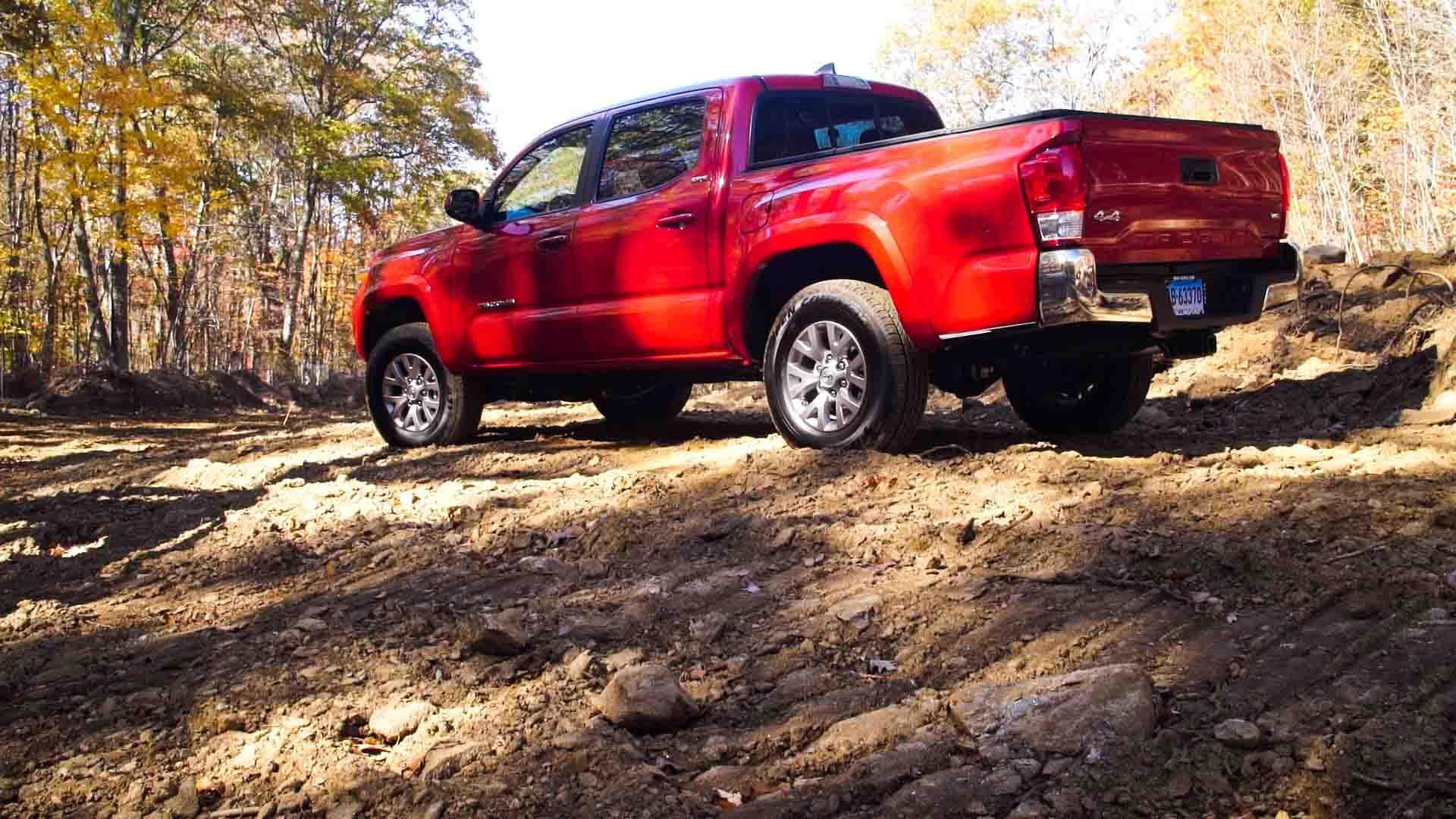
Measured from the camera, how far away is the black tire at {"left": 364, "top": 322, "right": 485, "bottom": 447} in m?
7.67

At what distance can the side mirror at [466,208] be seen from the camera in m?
7.13

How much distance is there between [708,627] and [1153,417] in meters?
4.85

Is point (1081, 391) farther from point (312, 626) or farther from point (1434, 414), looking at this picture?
point (312, 626)

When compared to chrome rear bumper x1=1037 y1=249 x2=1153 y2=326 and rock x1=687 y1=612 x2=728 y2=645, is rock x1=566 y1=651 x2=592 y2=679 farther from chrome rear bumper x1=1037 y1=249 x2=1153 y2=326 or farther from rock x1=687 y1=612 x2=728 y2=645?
chrome rear bumper x1=1037 y1=249 x2=1153 y2=326

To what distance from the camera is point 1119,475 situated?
Result: 4797mm

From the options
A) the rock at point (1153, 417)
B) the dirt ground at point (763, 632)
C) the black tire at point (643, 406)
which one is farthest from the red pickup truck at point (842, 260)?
the black tire at point (643, 406)

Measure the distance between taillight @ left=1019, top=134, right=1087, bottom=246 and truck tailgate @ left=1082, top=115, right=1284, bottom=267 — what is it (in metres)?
0.05

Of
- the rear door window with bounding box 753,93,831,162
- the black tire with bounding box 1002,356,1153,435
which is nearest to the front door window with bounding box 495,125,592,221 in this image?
the rear door window with bounding box 753,93,831,162

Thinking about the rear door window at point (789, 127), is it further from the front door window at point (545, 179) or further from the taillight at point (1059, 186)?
the taillight at point (1059, 186)

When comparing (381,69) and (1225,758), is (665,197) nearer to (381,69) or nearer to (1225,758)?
(1225,758)

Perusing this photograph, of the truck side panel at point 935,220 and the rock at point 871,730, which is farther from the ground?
the truck side panel at point 935,220

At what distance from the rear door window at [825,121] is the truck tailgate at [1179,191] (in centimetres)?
155

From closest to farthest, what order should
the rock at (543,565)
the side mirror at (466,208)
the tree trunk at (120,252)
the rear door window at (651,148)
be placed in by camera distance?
the rock at (543,565), the rear door window at (651,148), the side mirror at (466,208), the tree trunk at (120,252)

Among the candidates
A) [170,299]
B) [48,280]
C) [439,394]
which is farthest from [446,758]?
[170,299]
